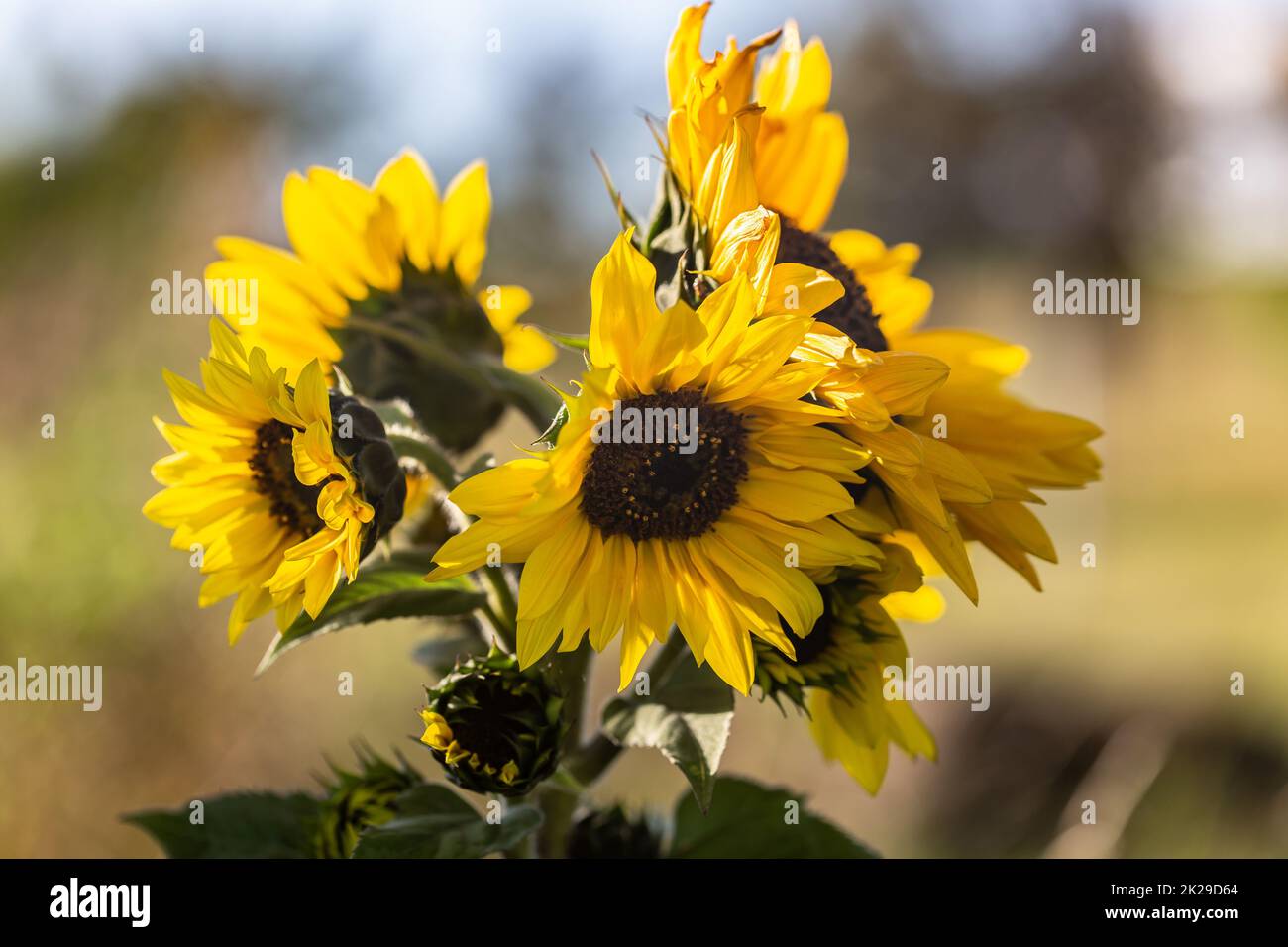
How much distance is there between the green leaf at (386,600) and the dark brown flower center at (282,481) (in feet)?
0.13

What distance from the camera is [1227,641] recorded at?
3.11 meters

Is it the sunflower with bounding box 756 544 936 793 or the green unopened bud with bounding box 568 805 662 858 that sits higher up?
the sunflower with bounding box 756 544 936 793

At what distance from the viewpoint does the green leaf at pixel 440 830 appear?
51cm

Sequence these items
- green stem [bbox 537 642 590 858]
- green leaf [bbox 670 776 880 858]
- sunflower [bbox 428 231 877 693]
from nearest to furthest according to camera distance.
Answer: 1. sunflower [bbox 428 231 877 693]
2. green stem [bbox 537 642 590 858]
3. green leaf [bbox 670 776 880 858]

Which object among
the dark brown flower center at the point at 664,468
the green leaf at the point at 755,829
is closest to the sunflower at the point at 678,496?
the dark brown flower center at the point at 664,468

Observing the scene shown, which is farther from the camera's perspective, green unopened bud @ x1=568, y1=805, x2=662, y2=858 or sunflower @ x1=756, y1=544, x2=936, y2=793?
green unopened bud @ x1=568, y1=805, x2=662, y2=858

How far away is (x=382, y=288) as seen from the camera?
2.15 feet

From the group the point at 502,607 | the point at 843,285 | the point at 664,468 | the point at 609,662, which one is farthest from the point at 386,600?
the point at 609,662

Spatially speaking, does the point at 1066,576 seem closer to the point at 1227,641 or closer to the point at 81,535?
the point at 1227,641

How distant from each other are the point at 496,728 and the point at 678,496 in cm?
14

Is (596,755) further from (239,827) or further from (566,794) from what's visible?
(239,827)

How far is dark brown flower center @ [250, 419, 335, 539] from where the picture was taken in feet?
1.65

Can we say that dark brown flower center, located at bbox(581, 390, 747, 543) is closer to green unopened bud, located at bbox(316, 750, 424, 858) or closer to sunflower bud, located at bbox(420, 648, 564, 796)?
sunflower bud, located at bbox(420, 648, 564, 796)

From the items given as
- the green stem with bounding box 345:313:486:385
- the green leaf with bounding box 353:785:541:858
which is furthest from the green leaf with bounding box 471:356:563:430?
the green leaf with bounding box 353:785:541:858
